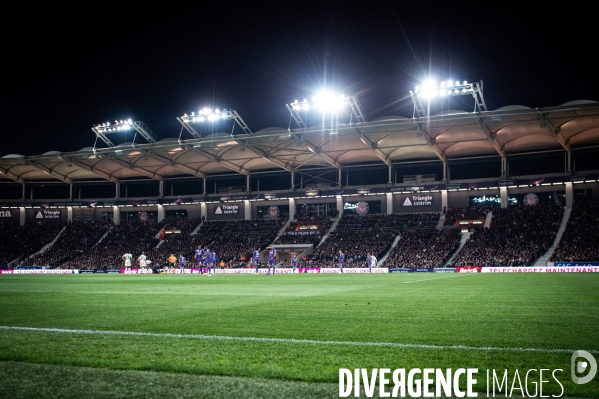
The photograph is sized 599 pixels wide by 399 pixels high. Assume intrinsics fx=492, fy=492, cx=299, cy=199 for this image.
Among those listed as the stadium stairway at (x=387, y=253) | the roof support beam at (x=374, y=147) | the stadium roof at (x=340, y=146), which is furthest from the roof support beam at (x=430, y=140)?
the stadium stairway at (x=387, y=253)

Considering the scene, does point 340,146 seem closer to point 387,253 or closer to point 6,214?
point 387,253

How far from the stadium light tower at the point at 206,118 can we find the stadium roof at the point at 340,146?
1.44 metres

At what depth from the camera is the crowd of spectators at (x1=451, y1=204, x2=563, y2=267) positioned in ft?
133

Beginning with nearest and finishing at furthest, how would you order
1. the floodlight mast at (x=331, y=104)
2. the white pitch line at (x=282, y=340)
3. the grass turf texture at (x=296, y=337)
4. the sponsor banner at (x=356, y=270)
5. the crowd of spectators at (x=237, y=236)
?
the grass turf texture at (x=296, y=337) → the white pitch line at (x=282, y=340) → the floodlight mast at (x=331, y=104) → the sponsor banner at (x=356, y=270) → the crowd of spectators at (x=237, y=236)

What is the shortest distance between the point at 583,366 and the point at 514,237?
4207 cm

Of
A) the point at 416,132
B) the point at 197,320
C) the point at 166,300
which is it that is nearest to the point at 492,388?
the point at 197,320

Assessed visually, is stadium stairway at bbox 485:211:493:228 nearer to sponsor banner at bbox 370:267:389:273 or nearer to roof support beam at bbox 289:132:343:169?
sponsor banner at bbox 370:267:389:273

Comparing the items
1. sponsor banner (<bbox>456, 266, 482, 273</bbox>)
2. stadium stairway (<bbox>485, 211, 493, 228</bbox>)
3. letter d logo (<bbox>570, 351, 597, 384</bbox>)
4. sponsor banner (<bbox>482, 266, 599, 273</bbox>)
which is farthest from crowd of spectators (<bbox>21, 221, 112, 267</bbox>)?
letter d logo (<bbox>570, 351, 597, 384</bbox>)

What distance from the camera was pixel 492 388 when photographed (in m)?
4.43

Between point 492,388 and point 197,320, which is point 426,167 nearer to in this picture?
point 197,320

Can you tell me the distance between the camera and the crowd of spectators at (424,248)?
43.5m

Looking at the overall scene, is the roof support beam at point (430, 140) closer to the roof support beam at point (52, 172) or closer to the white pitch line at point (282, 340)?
the white pitch line at point (282, 340)

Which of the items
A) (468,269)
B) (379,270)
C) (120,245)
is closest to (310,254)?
(379,270)

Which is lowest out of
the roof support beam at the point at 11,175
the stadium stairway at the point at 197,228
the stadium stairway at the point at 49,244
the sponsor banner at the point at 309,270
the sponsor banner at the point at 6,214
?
the sponsor banner at the point at 309,270
